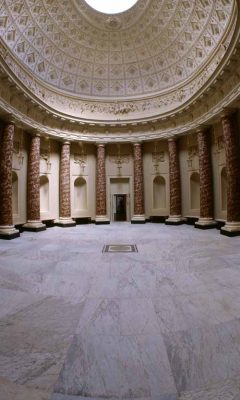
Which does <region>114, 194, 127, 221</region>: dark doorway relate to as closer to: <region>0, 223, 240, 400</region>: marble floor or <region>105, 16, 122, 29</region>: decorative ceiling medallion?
<region>105, 16, 122, 29</region>: decorative ceiling medallion

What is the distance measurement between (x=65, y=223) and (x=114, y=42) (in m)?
13.2

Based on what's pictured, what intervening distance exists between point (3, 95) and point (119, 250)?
27.8 feet

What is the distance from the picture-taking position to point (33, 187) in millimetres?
12250

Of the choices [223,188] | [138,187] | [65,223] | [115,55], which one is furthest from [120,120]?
[223,188]

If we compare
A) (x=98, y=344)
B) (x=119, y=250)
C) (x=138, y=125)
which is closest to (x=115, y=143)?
(x=138, y=125)

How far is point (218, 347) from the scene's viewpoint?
222cm

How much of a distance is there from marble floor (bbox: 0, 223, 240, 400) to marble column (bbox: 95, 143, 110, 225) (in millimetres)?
10554

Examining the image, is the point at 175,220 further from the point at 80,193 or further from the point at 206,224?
the point at 80,193

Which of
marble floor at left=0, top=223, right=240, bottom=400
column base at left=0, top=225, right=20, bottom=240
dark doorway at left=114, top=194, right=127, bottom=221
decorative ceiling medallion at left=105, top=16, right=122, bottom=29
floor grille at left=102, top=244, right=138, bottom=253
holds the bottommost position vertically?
marble floor at left=0, top=223, right=240, bottom=400

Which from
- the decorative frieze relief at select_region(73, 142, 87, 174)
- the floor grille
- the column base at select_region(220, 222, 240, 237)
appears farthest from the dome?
the floor grille

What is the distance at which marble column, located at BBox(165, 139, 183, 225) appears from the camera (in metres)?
14.3

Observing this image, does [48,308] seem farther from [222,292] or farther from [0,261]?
[0,261]

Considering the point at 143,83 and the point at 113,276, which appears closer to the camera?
the point at 113,276

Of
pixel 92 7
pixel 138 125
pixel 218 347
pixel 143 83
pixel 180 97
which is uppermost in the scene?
pixel 92 7
